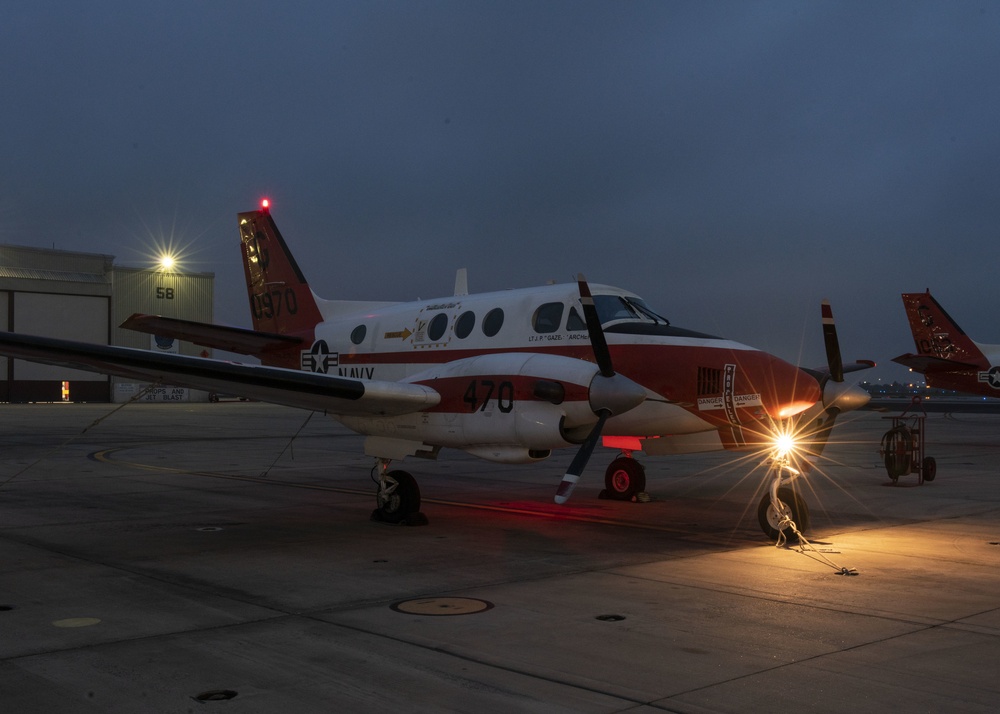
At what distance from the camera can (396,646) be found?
19.9 ft

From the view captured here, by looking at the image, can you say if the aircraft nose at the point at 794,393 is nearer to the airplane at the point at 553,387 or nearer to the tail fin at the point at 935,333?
the airplane at the point at 553,387

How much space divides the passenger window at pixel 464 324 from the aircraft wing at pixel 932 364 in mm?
26838

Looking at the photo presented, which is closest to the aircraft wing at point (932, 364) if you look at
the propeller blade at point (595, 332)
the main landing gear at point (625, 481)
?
the main landing gear at point (625, 481)

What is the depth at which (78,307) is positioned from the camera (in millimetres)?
74250

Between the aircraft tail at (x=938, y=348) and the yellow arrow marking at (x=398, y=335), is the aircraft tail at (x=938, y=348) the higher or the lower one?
the higher one

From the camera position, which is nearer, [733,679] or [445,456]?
[733,679]

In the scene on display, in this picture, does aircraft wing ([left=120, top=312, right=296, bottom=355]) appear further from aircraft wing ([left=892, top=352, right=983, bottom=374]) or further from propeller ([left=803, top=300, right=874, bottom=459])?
aircraft wing ([left=892, top=352, right=983, bottom=374])

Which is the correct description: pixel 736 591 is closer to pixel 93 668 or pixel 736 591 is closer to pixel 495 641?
pixel 495 641

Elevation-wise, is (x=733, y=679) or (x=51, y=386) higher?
(x=51, y=386)

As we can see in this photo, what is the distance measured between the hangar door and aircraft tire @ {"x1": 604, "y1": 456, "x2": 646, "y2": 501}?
63703 millimetres

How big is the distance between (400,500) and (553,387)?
2.99 m

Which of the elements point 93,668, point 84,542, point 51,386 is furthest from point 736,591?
point 51,386

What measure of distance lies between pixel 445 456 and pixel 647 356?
14.2 meters

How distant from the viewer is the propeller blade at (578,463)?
→ 9727 mm
